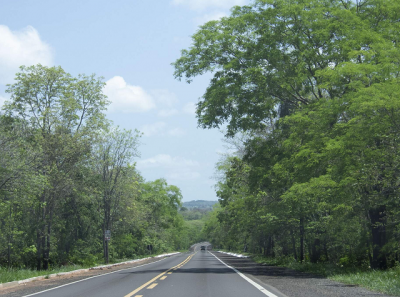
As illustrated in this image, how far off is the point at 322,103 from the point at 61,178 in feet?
63.6

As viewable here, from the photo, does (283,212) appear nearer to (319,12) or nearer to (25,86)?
(319,12)

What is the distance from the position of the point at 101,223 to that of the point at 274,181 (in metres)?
23.6

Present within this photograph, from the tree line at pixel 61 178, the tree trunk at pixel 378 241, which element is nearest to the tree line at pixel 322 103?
the tree trunk at pixel 378 241

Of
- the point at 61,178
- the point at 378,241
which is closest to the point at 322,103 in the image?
the point at 378,241

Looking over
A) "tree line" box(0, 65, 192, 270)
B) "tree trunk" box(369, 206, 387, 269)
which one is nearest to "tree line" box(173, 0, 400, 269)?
"tree trunk" box(369, 206, 387, 269)

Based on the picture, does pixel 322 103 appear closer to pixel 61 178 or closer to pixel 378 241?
pixel 378 241

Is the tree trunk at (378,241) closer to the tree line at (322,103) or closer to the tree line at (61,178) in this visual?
the tree line at (322,103)

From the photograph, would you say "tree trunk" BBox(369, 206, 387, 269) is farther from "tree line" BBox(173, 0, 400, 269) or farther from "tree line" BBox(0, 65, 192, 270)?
"tree line" BBox(0, 65, 192, 270)

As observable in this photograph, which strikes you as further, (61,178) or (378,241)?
(61,178)

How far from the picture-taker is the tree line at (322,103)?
14039 mm

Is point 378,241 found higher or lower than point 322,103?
lower

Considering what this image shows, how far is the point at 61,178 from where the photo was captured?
2823 centimetres

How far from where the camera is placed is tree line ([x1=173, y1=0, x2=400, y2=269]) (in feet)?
46.1

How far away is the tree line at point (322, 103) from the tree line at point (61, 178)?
1179 centimetres
